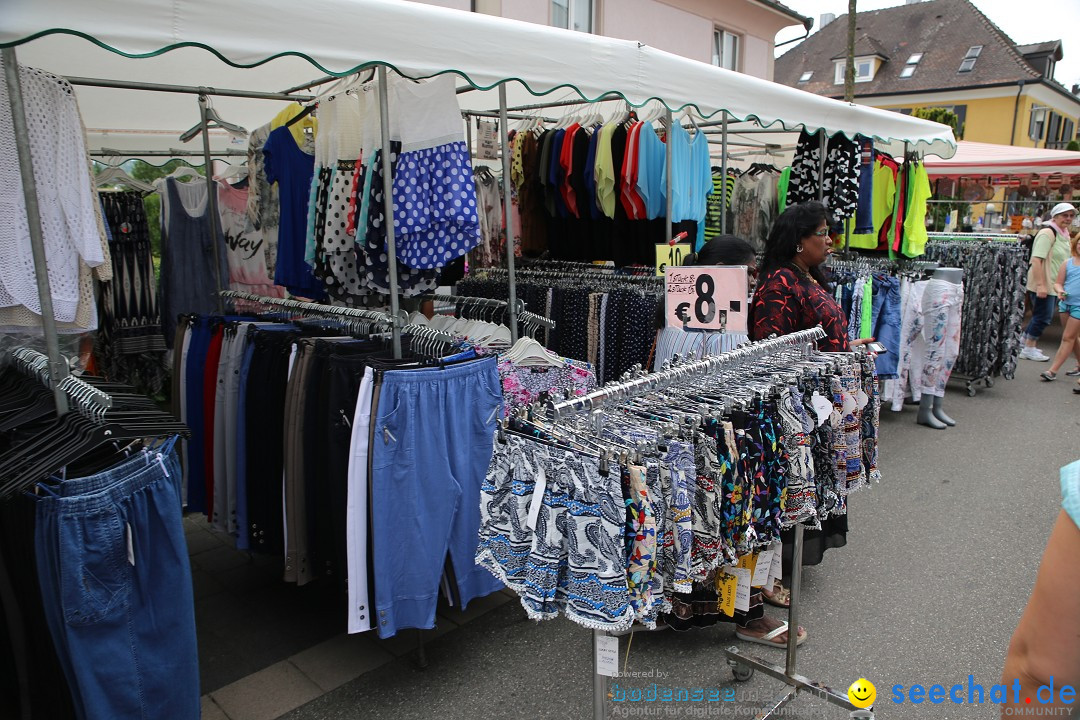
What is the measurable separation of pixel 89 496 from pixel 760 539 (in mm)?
1856

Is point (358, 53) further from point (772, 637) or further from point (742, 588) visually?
point (772, 637)

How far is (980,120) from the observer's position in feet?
97.2

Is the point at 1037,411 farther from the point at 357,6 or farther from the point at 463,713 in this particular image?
the point at 357,6

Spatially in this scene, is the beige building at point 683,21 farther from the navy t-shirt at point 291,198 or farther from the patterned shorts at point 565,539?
the patterned shorts at point 565,539

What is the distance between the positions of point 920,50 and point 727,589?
38565 mm

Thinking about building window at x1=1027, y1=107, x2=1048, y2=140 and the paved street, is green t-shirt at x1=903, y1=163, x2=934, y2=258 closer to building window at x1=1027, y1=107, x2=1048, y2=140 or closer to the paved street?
the paved street

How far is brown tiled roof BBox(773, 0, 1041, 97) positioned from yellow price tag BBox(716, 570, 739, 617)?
34.4 meters

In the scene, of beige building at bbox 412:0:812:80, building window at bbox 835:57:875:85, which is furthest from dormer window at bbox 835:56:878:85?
beige building at bbox 412:0:812:80

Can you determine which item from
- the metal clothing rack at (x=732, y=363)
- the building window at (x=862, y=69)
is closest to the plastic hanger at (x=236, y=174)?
the metal clothing rack at (x=732, y=363)

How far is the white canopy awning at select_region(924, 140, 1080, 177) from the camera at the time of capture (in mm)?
11539

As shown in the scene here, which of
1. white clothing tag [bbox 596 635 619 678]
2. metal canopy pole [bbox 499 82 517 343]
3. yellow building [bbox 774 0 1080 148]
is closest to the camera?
white clothing tag [bbox 596 635 619 678]

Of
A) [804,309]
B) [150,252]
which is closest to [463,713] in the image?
[804,309]

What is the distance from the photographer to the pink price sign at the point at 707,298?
260cm

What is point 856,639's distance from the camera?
3.13m
